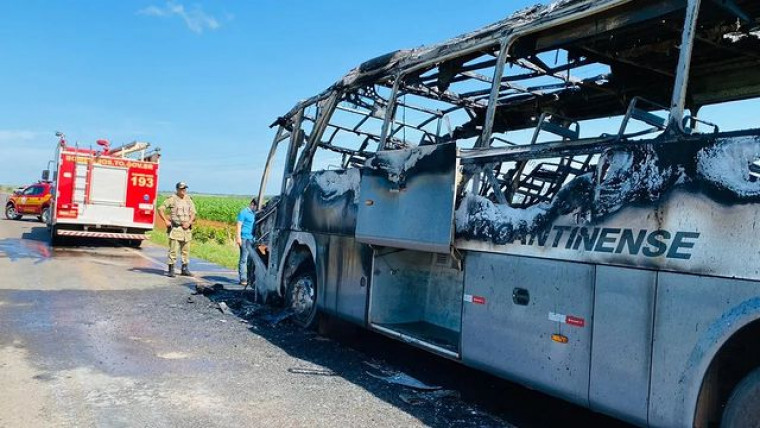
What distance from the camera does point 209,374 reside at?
5.64 metres

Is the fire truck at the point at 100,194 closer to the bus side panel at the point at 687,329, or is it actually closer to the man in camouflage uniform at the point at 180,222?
the man in camouflage uniform at the point at 180,222

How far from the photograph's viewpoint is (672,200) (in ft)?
11.2

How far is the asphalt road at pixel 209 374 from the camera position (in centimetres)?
462

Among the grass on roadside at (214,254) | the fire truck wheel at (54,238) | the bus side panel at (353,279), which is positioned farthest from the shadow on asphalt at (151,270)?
the bus side panel at (353,279)

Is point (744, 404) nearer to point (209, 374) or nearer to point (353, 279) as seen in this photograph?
point (353, 279)

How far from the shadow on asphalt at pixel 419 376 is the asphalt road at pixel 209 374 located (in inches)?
0.6

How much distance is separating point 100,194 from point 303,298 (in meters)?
12.1

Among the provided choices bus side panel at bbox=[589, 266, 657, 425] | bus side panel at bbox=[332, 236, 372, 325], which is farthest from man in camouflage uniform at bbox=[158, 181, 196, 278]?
bus side panel at bbox=[589, 266, 657, 425]

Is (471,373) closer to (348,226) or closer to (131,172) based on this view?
(348,226)

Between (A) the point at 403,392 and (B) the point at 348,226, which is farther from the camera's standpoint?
(B) the point at 348,226

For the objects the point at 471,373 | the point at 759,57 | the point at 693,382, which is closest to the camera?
the point at 693,382

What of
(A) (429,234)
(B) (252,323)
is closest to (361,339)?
(B) (252,323)

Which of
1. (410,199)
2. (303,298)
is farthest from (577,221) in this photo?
(303,298)

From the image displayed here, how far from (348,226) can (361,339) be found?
1.70 metres
